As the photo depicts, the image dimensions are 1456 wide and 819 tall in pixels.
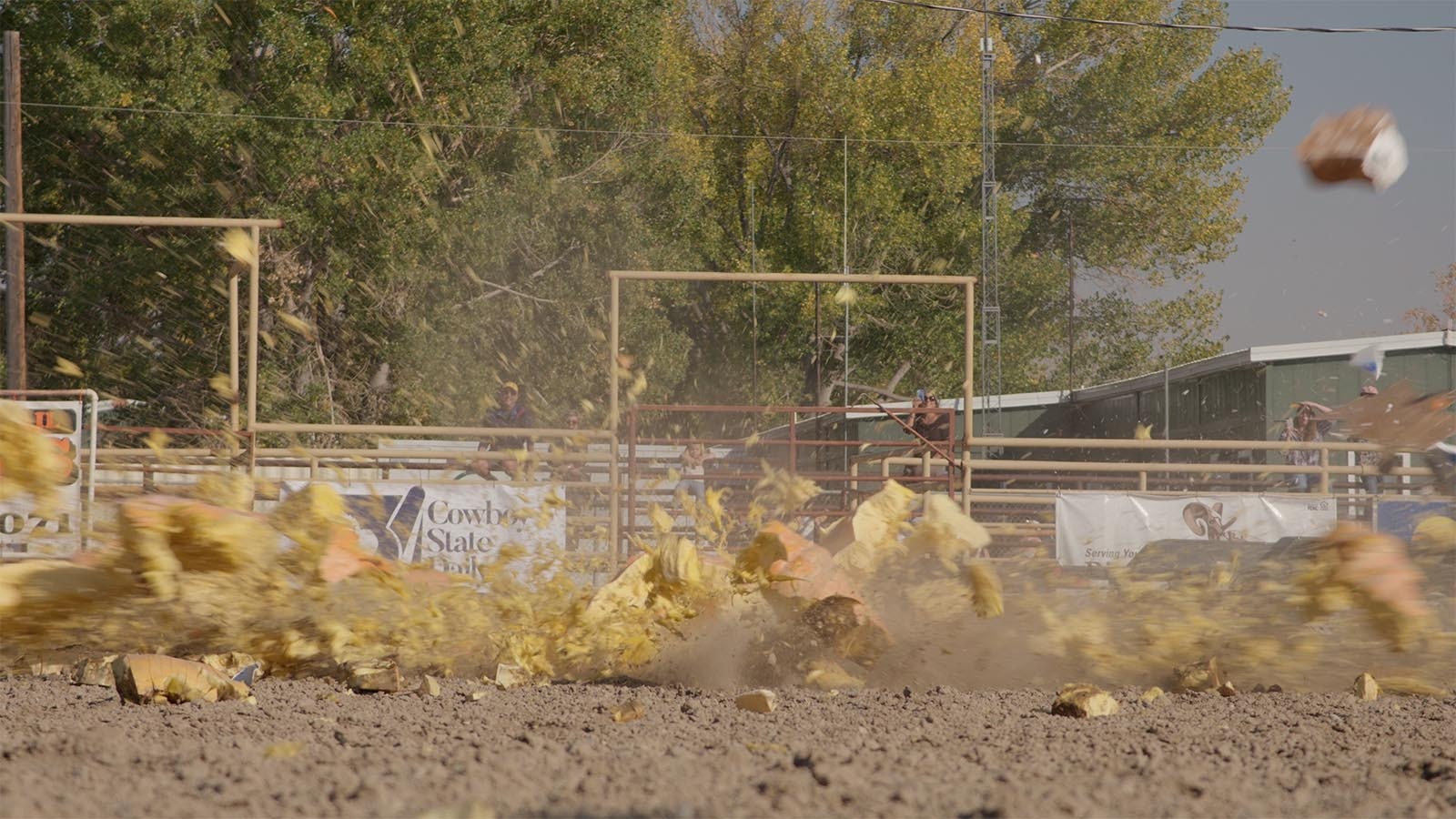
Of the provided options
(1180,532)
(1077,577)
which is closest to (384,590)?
(1077,577)

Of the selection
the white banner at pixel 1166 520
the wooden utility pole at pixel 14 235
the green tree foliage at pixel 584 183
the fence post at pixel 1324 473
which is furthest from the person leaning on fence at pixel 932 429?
the wooden utility pole at pixel 14 235

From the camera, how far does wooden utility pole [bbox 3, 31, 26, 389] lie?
16.9 meters

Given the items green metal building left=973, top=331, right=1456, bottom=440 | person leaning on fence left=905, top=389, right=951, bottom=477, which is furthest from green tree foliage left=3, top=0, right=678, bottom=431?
person leaning on fence left=905, top=389, right=951, bottom=477

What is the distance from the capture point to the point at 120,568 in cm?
427

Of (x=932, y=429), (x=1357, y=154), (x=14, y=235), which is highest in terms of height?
(x=14, y=235)

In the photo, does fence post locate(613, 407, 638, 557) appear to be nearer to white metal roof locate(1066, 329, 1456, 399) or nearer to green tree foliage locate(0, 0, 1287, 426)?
green tree foliage locate(0, 0, 1287, 426)

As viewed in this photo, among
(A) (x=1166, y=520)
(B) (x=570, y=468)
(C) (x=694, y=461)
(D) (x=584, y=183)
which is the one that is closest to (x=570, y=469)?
(B) (x=570, y=468)

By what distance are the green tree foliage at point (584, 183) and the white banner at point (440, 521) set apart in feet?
32.3

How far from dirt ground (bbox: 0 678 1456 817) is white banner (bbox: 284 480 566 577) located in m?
5.05

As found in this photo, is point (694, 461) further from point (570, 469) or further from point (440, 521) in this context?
point (440, 521)

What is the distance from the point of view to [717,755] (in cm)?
315

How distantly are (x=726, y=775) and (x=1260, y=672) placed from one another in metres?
2.67

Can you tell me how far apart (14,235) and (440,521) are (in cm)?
1125

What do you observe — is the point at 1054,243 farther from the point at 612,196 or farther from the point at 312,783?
the point at 312,783
